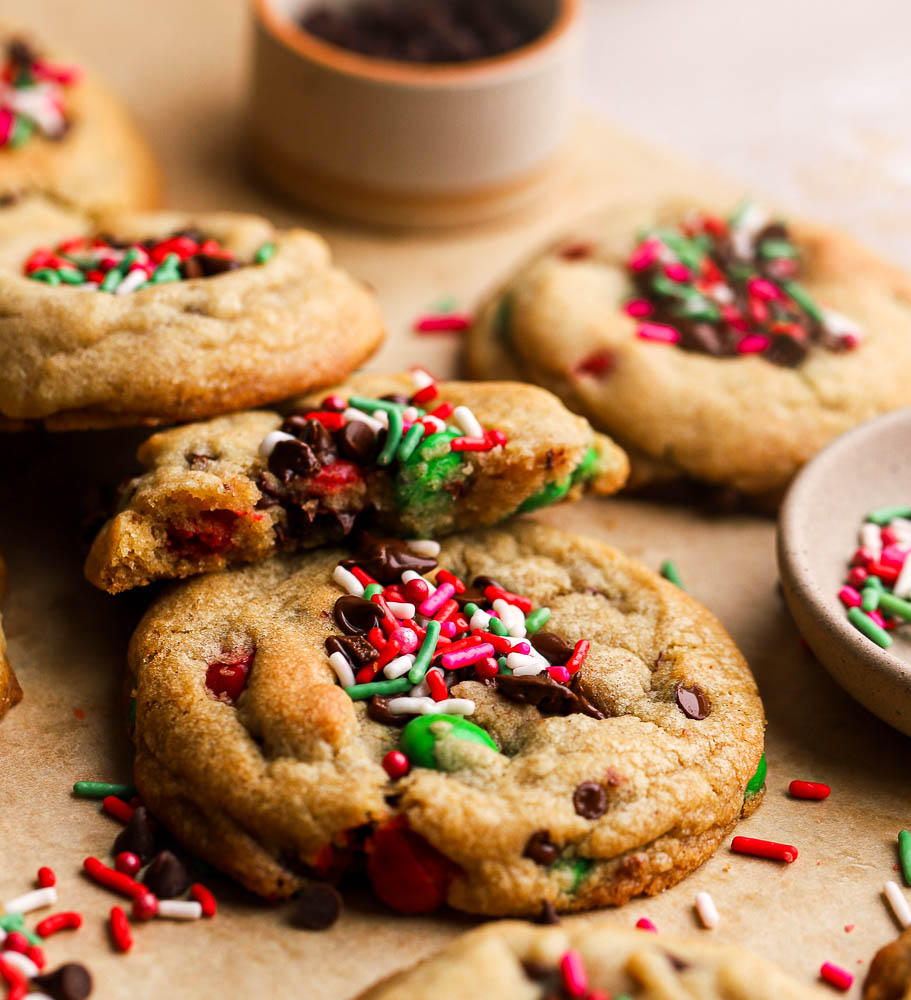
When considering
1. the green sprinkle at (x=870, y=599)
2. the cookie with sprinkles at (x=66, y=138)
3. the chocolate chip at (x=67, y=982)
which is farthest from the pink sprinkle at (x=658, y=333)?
the chocolate chip at (x=67, y=982)

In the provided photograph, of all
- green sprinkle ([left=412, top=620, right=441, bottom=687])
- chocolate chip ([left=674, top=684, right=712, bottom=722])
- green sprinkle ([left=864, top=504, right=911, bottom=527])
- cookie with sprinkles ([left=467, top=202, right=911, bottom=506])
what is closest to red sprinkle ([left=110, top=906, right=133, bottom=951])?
green sprinkle ([left=412, top=620, right=441, bottom=687])

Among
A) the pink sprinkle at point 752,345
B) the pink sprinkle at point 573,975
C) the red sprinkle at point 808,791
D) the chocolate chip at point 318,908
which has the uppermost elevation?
the pink sprinkle at point 752,345

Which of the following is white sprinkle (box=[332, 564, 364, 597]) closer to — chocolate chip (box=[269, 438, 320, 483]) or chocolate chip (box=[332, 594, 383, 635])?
chocolate chip (box=[332, 594, 383, 635])

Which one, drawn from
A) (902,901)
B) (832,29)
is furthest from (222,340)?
(832,29)

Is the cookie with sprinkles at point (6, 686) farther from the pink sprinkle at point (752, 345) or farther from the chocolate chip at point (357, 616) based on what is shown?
the pink sprinkle at point (752, 345)

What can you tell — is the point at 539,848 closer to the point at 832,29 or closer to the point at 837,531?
the point at 837,531

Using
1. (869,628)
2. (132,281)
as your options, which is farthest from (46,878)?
(869,628)
